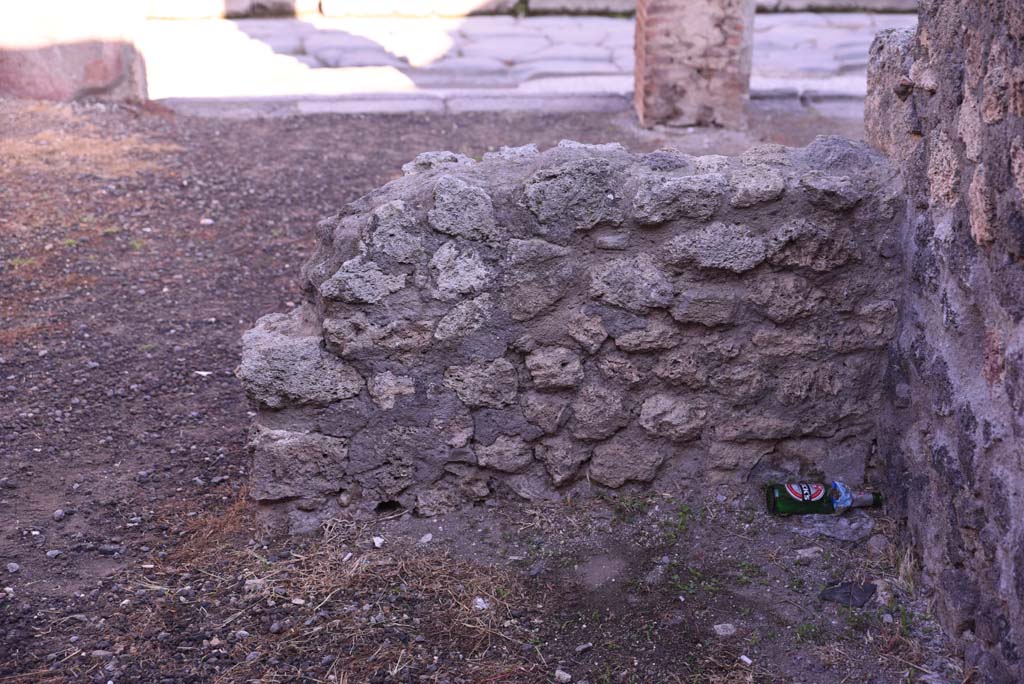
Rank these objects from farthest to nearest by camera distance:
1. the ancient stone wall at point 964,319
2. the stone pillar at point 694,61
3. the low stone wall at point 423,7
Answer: the low stone wall at point 423,7, the stone pillar at point 694,61, the ancient stone wall at point 964,319

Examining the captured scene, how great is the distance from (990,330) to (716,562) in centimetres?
93

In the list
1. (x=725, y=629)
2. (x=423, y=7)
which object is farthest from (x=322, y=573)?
(x=423, y=7)

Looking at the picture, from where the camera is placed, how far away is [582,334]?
9.52 feet

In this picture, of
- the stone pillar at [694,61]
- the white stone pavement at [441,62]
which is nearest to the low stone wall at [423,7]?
the white stone pavement at [441,62]

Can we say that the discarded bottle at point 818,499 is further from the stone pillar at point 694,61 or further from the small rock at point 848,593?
the stone pillar at point 694,61

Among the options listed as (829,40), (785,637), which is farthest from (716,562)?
(829,40)

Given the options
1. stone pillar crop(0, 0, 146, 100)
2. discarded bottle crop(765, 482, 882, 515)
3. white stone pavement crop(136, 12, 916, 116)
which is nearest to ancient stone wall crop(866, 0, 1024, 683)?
discarded bottle crop(765, 482, 882, 515)

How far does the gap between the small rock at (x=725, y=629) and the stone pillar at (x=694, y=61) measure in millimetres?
4563

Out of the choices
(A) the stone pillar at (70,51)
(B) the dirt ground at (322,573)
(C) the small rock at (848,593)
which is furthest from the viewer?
(A) the stone pillar at (70,51)

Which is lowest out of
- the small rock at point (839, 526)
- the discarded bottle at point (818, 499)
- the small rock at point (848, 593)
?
the small rock at point (848, 593)

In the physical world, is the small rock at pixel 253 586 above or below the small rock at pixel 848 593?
above

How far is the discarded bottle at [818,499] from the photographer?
299cm

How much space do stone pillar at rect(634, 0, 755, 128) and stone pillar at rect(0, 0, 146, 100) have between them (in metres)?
3.30

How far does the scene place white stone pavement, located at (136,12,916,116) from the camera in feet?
24.8
